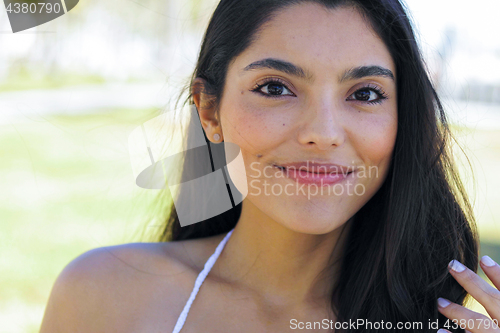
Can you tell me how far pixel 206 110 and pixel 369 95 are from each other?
0.72 meters

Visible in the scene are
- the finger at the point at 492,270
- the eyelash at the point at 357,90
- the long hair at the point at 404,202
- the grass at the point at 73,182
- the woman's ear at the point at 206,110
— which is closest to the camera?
the finger at the point at 492,270

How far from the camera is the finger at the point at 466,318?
1471 mm

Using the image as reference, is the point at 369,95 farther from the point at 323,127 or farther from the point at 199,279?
the point at 199,279

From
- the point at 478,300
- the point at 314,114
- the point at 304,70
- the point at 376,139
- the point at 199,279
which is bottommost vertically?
the point at 199,279

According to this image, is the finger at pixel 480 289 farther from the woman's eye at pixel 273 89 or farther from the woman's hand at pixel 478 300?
the woman's eye at pixel 273 89

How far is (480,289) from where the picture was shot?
61.8 inches

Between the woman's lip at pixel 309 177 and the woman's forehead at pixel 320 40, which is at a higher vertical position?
the woman's forehead at pixel 320 40

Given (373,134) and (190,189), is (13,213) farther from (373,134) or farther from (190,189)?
(373,134)

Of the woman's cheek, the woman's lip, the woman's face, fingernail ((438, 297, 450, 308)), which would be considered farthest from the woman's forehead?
fingernail ((438, 297, 450, 308))

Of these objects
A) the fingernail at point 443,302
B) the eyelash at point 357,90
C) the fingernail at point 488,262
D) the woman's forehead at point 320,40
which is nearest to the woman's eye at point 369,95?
the eyelash at point 357,90

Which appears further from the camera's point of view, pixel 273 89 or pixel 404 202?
pixel 404 202

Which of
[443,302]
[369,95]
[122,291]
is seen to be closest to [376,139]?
[369,95]

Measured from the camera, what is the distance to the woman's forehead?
1591 mm

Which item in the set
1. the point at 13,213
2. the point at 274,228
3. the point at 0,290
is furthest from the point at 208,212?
the point at 0,290
